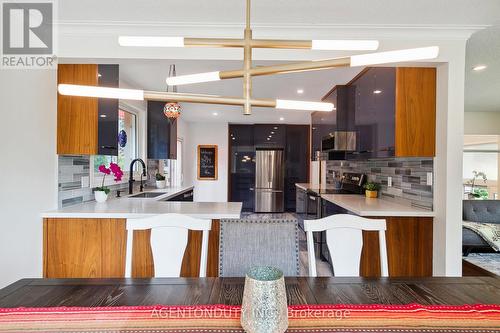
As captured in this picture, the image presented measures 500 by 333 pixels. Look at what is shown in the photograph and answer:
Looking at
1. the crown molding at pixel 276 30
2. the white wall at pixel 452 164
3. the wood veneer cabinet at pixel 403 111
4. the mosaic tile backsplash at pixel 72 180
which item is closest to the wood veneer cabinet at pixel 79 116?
the mosaic tile backsplash at pixel 72 180

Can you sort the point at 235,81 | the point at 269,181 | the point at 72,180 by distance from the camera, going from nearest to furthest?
the point at 72,180
the point at 235,81
the point at 269,181

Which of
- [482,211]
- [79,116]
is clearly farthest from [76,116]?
[482,211]

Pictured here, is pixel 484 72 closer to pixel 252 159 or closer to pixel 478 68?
pixel 478 68

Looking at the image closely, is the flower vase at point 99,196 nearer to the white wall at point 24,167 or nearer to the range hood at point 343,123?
the white wall at point 24,167

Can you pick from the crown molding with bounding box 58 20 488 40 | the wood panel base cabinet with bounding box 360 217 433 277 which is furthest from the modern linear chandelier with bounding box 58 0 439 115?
the wood panel base cabinet with bounding box 360 217 433 277

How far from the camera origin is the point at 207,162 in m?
7.16

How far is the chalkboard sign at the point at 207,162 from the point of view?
713 centimetres

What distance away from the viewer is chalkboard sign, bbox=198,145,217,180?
713cm

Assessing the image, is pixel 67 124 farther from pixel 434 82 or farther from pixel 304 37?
pixel 434 82

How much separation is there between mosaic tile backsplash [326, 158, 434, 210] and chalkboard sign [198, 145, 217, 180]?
12.8 ft

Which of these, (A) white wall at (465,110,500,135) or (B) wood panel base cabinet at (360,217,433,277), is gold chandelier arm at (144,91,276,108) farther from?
(A) white wall at (465,110,500,135)

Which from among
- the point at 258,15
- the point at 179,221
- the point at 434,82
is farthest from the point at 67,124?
the point at 434,82

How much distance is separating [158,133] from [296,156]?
3910 millimetres

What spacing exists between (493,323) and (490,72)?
357 cm
